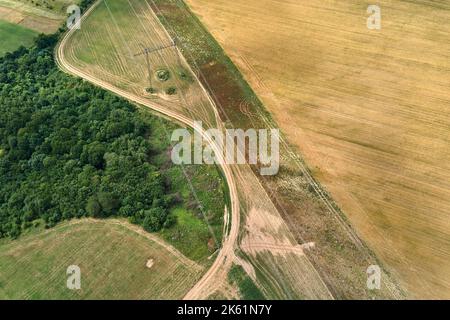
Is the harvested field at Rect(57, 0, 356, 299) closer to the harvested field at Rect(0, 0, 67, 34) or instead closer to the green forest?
the green forest

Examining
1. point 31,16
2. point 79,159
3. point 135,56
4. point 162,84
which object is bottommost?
point 79,159

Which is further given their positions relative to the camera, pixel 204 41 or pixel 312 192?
pixel 204 41

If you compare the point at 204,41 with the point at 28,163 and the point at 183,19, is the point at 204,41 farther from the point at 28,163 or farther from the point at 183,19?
the point at 28,163

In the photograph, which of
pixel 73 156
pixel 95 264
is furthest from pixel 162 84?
pixel 95 264

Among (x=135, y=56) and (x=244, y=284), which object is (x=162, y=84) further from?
(x=244, y=284)
